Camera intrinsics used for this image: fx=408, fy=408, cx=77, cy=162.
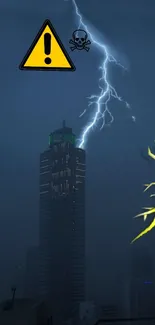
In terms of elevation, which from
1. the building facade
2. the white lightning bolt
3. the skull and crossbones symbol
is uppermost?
the skull and crossbones symbol

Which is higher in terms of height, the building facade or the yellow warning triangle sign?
the yellow warning triangle sign

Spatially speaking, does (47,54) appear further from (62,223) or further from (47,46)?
(62,223)

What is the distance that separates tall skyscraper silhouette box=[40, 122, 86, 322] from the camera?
2.34m

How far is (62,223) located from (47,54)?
96 centimetres

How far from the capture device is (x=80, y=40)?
7.86 feet

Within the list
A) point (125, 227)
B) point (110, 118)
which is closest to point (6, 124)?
point (110, 118)

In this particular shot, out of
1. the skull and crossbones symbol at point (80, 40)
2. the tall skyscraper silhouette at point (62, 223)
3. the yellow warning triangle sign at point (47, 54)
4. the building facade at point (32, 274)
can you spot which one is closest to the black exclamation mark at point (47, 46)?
the yellow warning triangle sign at point (47, 54)

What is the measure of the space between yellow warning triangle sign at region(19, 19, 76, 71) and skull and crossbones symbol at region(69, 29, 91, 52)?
213 mm

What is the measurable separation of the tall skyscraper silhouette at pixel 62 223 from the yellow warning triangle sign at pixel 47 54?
40 cm

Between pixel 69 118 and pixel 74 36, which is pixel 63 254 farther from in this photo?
pixel 74 36

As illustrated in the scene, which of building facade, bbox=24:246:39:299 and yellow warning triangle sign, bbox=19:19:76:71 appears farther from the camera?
building facade, bbox=24:246:39:299

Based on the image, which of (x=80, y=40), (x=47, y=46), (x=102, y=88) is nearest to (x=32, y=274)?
(x=102, y=88)

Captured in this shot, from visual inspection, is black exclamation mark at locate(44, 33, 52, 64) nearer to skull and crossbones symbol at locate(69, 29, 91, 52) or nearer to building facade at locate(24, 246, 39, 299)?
skull and crossbones symbol at locate(69, 29, 91, 52)

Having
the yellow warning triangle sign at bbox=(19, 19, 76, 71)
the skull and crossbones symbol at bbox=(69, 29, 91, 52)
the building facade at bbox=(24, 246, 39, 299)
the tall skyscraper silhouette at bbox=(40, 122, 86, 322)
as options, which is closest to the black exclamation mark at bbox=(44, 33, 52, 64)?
the yellow warning triangle sign at bbox=(19, 19, 76, 71)
